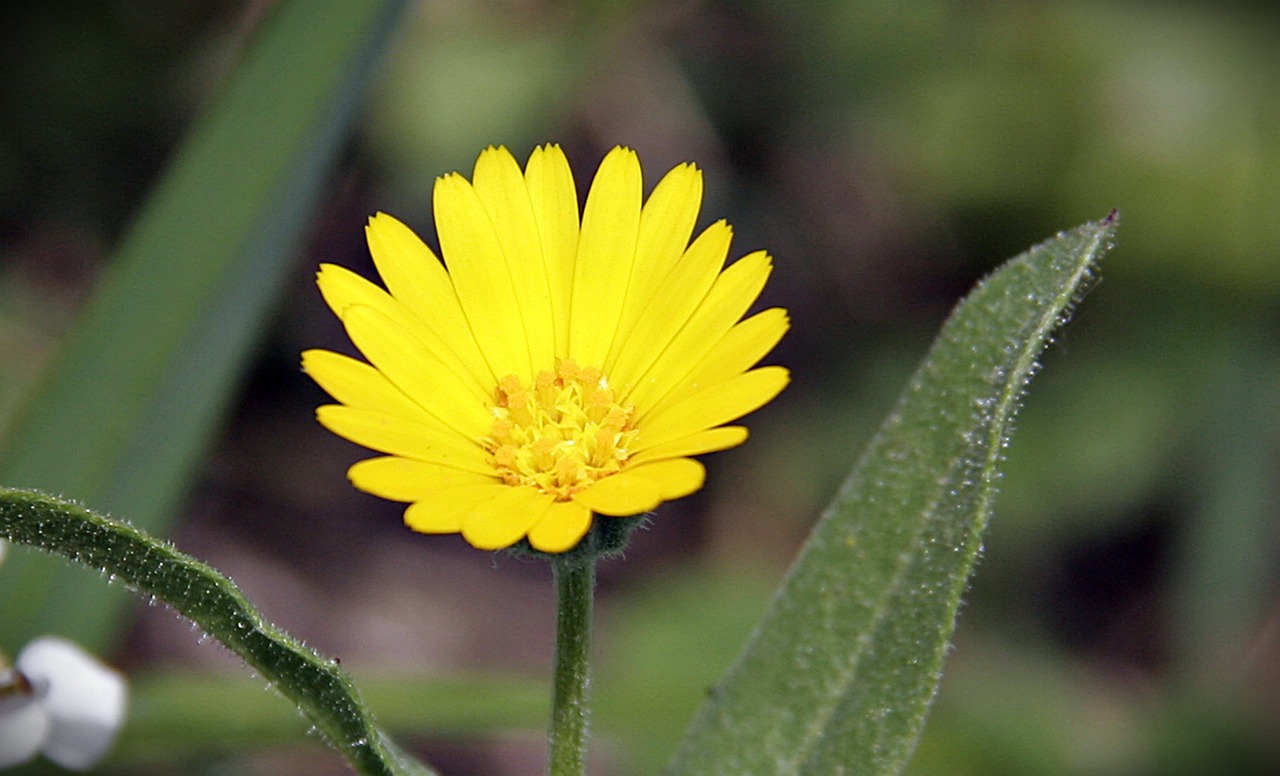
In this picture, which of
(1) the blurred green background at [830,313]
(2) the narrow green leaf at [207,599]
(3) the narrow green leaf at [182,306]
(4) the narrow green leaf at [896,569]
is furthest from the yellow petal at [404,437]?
(1) the blurred green background at [830,313]

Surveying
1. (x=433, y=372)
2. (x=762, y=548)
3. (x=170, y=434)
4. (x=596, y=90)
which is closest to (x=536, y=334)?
(x=433, y=372)

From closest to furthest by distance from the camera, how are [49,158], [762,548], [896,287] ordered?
[49,158] → [762,548] → [896,287]

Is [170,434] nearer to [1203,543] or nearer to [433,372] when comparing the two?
[433,372]

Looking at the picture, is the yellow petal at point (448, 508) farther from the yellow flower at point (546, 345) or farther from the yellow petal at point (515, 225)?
the yellow petal at point (515, 225)

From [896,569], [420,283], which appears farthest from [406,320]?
[896,569]

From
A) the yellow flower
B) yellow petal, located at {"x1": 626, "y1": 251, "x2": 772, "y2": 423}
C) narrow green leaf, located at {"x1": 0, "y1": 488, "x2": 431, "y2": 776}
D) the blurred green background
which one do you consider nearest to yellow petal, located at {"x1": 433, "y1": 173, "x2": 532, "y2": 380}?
the yellow flower

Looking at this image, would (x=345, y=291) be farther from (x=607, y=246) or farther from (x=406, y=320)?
(x=607, y=246)
